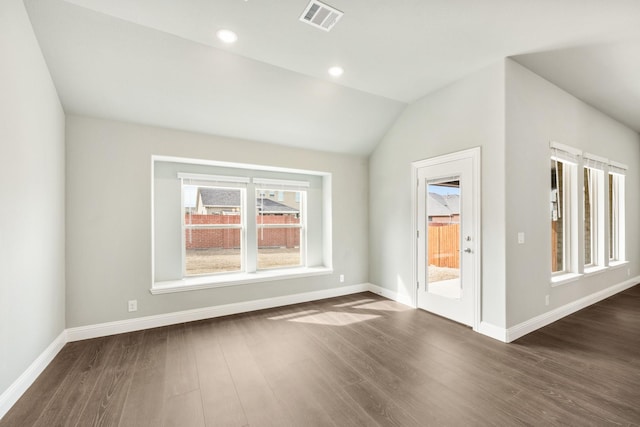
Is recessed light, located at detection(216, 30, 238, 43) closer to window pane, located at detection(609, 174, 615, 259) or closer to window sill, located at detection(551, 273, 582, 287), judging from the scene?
window sill, located at detection(551, 273, 582, 287)

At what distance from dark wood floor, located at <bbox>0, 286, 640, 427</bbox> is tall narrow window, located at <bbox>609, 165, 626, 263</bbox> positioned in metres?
2.44

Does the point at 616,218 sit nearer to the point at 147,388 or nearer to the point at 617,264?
the point at 617,264

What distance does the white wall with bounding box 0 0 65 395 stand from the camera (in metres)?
1.88

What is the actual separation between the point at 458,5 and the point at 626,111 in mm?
4451

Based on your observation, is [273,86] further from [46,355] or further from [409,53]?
[46,355]

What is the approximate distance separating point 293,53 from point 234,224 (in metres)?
2.58

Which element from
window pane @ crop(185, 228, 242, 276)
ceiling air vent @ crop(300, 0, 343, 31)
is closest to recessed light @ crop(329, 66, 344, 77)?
ceiling air vent @ crop(300, 0, 343, 31)

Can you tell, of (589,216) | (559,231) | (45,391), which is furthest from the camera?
(589,216)

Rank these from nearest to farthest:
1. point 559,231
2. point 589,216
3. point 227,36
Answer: point 227,36
point 559,231
point 589,216

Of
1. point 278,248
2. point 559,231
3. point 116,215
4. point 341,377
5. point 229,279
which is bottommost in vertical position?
point 341,377

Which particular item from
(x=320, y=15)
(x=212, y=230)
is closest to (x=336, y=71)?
(x=320, y=15)

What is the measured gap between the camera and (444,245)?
3.67m

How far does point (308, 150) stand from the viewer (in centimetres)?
443

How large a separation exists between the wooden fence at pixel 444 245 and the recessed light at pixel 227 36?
129 inches
